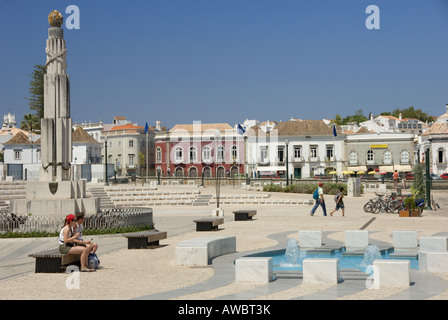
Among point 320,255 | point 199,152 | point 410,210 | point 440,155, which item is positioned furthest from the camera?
point 199,152

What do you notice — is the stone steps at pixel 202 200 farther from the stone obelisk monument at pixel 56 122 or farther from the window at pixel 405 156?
the window at pixel 405 156

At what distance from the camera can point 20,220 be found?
18344 mm

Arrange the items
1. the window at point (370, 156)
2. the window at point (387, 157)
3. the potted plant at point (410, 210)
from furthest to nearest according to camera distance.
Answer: the window at point (370, 156), the window at point (387, 157), the potted plant at point (410, 210)

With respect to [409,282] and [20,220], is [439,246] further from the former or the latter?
[20,220]

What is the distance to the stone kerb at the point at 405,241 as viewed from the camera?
15.4m

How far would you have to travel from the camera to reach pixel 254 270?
34.5 ft

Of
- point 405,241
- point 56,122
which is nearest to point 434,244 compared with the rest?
point 405,241

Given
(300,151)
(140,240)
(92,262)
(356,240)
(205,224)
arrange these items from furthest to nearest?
(300,151) → (205,224) → (140,240) → (356,240) → (92,262)

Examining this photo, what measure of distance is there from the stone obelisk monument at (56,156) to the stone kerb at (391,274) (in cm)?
1198

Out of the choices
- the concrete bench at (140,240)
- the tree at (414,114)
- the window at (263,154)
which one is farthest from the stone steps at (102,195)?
the tree at (414,114)

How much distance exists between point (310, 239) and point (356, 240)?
1.21 m

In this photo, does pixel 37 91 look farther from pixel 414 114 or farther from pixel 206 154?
pixel 414 114
